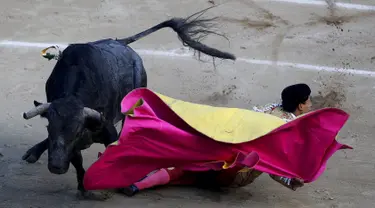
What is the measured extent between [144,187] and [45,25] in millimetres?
3722

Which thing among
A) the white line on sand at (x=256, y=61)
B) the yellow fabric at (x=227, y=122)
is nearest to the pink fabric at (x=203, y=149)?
the yellow fabric at (x=227, y=122)

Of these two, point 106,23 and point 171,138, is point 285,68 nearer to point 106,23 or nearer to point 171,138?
point 106,23

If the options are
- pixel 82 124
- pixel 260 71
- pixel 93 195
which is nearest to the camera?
pixel 82 124

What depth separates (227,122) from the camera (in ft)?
16.4

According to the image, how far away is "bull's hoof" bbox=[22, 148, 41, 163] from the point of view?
5629mm

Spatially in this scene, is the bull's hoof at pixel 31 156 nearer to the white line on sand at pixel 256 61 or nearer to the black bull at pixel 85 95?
the black bull at pixel 85 95

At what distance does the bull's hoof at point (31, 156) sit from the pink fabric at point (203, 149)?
2.82 ft

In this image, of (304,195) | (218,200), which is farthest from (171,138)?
(304,195)

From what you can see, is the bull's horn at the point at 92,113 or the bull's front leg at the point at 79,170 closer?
the bull's horn at the point at 92,113

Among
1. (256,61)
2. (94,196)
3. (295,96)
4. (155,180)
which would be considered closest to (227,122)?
(295,96)

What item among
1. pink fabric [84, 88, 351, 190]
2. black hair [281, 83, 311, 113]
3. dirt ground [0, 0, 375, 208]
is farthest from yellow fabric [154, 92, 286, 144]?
dirt ground [0, 0, 375, 208]

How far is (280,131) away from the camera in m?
4.89

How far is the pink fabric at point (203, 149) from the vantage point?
484 centimetres

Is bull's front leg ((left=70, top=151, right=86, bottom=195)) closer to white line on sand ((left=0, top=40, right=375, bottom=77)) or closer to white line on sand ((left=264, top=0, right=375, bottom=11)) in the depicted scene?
white line on sand ((left=0, top=40, right=375, bottom=77))
